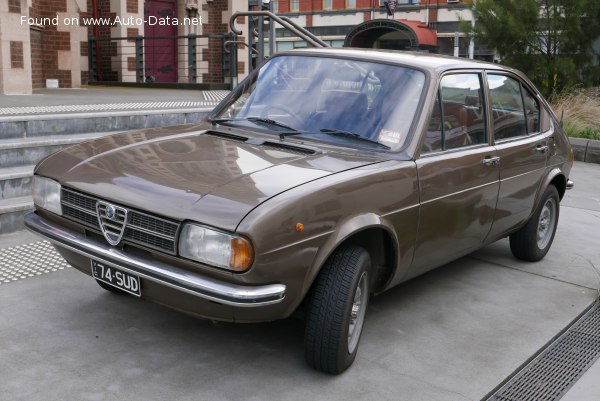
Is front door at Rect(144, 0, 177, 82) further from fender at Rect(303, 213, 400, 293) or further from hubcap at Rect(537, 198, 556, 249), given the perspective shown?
fender at Rect(303, 213, 400, 293)

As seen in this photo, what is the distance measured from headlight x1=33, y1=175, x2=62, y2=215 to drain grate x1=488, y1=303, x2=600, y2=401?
251cm

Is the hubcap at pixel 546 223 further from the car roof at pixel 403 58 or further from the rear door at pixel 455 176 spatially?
the car roof at pixel 403 58

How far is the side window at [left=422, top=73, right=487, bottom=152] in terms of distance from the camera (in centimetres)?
430

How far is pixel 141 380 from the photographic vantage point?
344cm

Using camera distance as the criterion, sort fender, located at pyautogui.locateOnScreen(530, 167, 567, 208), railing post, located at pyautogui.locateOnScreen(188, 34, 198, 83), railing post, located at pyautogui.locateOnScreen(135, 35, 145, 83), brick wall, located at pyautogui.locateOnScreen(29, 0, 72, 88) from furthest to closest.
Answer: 1. railing post, located at pyautogui.locateOnScreen(135, 35, 145, 83)
2. railing post, located at pyautogui.locateOnScreen(188, 34, 198, 83)
3. brick wall, located at pyautogui.locateOnScreen(29, 0, 72, 88)
4. fender, located at pyautogui.locateOnScreen(530, 167, 567, 208)

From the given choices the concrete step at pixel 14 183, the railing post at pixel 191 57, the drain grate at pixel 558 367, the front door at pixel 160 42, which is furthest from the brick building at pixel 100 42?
the drain grate at pixel 558 367

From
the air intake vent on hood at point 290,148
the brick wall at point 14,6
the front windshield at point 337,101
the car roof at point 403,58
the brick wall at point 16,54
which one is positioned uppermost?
the brick wall at point 14,6

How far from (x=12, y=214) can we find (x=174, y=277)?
316 cm

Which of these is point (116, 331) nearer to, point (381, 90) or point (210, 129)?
point (210, 129)

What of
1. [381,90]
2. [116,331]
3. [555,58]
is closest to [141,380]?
[116,331]

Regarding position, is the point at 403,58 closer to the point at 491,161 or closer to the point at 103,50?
the point at 491,161

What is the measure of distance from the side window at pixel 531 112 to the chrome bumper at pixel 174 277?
3.20 meters

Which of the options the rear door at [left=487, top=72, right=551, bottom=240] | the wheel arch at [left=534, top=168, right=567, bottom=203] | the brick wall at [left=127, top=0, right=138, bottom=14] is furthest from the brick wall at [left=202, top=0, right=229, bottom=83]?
the rear door at [left=487, top=72, right=551, bottom=240]

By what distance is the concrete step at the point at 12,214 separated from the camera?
5750 millimetres
